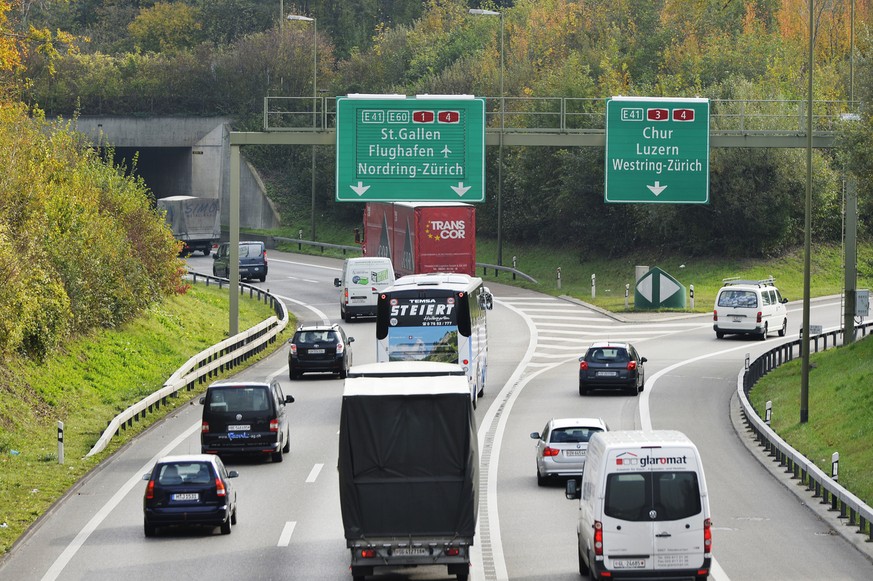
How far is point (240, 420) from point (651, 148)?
59.8ft

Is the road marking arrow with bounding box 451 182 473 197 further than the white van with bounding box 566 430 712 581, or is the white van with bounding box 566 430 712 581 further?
the road marking arrow with bounding box 451 182 473 197

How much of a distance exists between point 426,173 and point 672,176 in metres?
7.33

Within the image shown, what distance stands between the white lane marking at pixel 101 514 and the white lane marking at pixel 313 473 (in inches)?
127

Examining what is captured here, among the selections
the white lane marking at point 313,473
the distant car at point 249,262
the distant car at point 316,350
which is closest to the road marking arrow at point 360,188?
the distant car at point 316,350

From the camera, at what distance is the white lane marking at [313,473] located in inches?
1046

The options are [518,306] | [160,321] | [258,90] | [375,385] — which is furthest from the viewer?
[258,90]

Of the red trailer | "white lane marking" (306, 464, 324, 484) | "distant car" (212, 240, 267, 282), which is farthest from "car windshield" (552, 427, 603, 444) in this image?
"distant car" (212, 240, 267, 282)

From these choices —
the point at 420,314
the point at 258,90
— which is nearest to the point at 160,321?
the point at 420,314

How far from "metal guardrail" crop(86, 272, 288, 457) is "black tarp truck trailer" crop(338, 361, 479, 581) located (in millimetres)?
12684

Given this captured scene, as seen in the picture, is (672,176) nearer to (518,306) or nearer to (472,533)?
(518,306)

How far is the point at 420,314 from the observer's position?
110ft

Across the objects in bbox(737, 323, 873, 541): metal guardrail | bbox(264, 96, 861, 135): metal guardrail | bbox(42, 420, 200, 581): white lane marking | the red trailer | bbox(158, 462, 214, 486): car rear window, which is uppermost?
bbox(264, 96, 861, 135): metal guardrail

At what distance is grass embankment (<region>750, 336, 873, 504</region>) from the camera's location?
1095 inches

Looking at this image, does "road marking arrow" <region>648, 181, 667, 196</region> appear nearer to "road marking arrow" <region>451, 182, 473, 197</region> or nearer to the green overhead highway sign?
the green overhead highway sign
